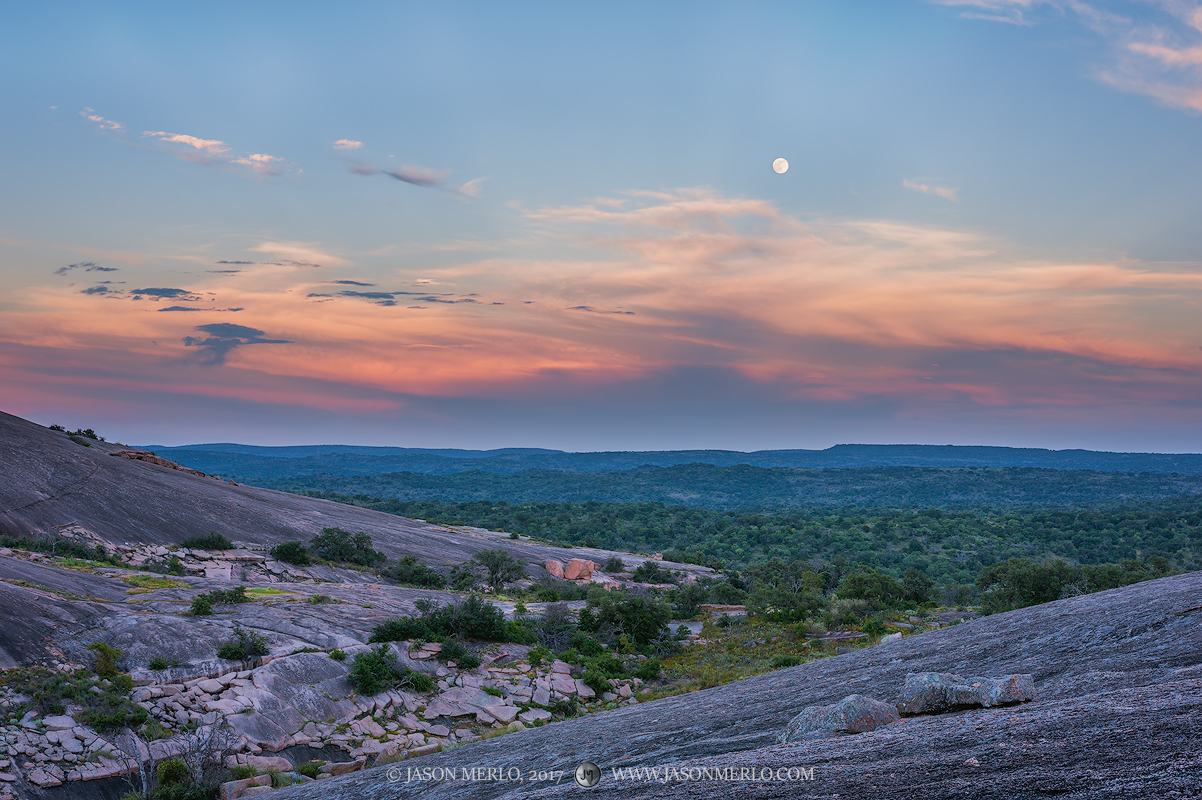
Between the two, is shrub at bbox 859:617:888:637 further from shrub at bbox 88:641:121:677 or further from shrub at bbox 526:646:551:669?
shrub at bbox 88:641:121:677

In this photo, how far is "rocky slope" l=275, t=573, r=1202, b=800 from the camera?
4.52 metres

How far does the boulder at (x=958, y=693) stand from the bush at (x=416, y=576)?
39263mm

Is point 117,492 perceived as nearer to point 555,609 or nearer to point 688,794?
point 555,609

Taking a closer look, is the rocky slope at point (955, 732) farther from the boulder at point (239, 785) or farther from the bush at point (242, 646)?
the bush at point (242, 646)

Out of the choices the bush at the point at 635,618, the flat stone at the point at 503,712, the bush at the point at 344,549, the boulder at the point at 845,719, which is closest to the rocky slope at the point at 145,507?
the bush at the point at 344,549

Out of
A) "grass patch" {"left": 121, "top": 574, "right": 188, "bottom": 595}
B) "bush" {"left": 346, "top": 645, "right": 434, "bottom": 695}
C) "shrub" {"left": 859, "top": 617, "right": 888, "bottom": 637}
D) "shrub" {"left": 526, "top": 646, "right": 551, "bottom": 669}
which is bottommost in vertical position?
"shrub" {"left": 526, "top": 646, "right": 551, "bottom": 669}

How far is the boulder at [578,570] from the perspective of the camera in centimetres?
5500

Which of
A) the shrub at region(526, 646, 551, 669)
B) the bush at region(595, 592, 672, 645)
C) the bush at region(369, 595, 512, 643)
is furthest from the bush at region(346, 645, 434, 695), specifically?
the bush at region(595, 592, 672, 645)

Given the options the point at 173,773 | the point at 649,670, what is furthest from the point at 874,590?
the point at 173,773

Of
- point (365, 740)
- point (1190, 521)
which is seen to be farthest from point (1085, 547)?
point (365, 740)

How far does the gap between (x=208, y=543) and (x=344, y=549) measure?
800 centimetres

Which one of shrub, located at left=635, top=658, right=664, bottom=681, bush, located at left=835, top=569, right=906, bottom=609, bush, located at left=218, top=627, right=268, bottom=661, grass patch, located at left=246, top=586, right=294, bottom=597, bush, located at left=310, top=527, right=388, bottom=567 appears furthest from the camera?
bush, located at left=310, top=527, right=388, bottom=567

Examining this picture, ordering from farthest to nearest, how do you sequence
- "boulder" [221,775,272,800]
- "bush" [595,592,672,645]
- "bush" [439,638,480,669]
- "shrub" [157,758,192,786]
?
"bush" [595,592,672,645] → "bush" [439,638,480,669] → "shrub" [157,758,192,786] → "boulder" [221,775,272,800]

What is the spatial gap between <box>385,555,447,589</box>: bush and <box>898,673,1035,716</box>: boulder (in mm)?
39263
